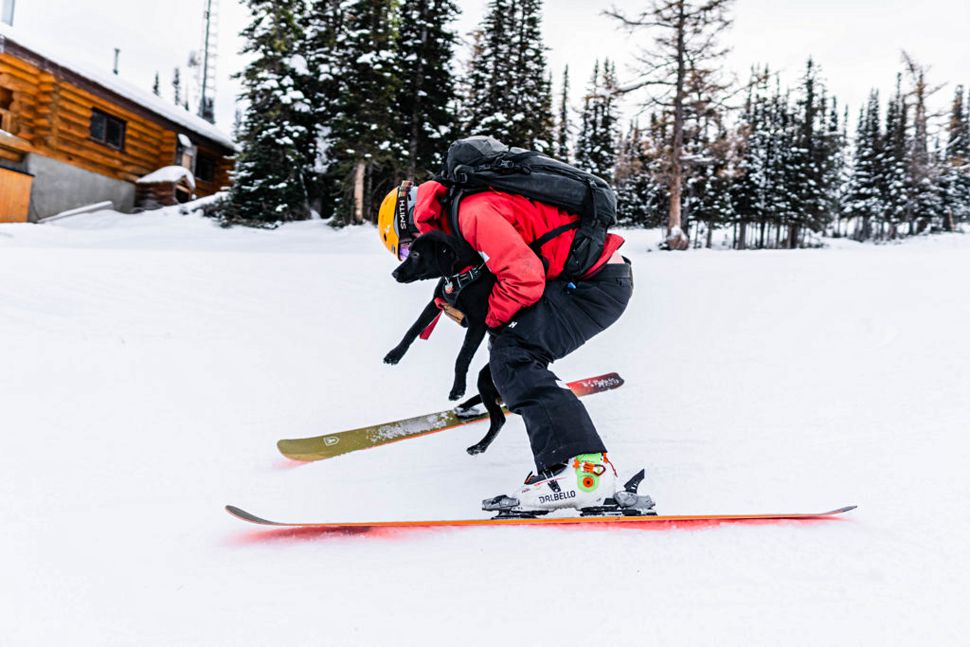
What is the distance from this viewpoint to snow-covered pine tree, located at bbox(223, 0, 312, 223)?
17.2 meters

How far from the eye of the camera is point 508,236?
239 cm

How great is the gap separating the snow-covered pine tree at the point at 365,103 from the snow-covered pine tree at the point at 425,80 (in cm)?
99

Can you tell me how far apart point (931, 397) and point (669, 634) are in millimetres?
2990

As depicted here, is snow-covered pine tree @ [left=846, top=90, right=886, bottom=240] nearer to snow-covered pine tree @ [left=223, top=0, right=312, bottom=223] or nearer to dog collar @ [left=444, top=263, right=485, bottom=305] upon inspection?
snow-covered pine tree @ [left=223, top=0, right=312, bottom=223]

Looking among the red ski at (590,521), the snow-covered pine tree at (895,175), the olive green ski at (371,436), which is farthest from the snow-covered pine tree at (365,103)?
the snow-covered pine tree at (895,175)

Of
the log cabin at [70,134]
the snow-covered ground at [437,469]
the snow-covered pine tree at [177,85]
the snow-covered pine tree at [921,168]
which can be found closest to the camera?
the snow-covered ground at [437,469]

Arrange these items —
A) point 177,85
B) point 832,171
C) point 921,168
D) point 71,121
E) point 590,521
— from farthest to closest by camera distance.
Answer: point 177,85
point 832,171
point 921,168
point 71,121
point 590,521

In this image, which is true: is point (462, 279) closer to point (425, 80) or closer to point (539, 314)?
point (539, 314)

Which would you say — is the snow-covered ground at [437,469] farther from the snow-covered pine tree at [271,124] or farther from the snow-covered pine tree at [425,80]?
the snow-covered pine tree at [425,80]

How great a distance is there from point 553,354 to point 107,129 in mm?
21181

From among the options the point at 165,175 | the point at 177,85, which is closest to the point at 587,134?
the point at 165,175

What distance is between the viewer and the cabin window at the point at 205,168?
22.8 meters

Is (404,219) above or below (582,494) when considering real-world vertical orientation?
above

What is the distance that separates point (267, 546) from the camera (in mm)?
2148
